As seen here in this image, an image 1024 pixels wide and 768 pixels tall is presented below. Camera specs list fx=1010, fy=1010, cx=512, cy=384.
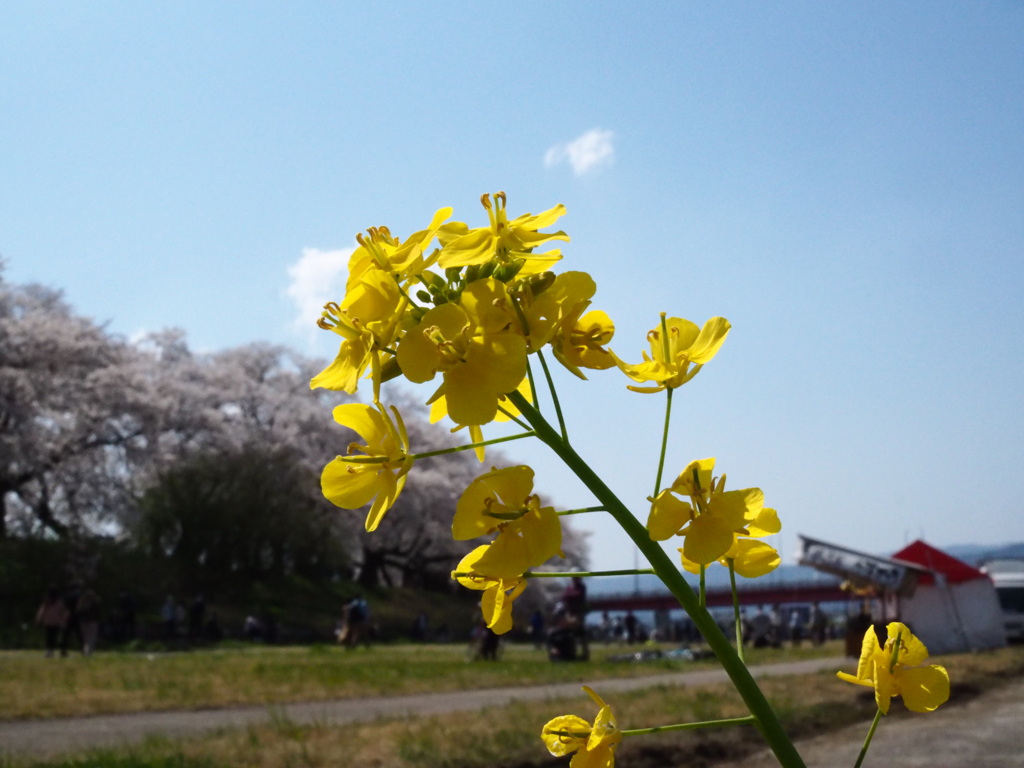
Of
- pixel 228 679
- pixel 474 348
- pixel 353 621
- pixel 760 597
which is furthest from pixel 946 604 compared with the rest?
pixel 760 597

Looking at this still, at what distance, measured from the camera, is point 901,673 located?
1.23 m

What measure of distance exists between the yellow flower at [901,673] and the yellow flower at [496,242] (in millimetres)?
590

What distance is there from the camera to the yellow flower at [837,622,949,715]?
3.94ft

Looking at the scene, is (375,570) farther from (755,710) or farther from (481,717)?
(755,710)

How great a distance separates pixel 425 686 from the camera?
1042 centimetres

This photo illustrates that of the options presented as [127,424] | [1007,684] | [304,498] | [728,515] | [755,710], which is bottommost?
[1007,684]

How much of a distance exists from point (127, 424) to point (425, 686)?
2380cm

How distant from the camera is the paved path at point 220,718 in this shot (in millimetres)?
6438

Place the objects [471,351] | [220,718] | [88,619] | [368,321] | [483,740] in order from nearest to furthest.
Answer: [471,351] → [368,321] → [483,740] → [220,718] → [88,619]

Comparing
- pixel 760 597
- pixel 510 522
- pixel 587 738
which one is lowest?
pixel 760 597

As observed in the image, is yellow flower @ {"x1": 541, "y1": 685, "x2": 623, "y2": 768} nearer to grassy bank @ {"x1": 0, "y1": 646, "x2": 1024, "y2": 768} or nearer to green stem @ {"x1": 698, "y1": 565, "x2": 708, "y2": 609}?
green stem @ {"x1": 698, "y1": 565, "x2": 708, "y2": 609}

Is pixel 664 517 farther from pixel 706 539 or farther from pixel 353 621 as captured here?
pixel 353 621

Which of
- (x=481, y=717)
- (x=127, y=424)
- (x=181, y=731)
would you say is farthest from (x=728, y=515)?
(x=127, y=424)

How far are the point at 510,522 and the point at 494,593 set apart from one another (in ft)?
0.52
